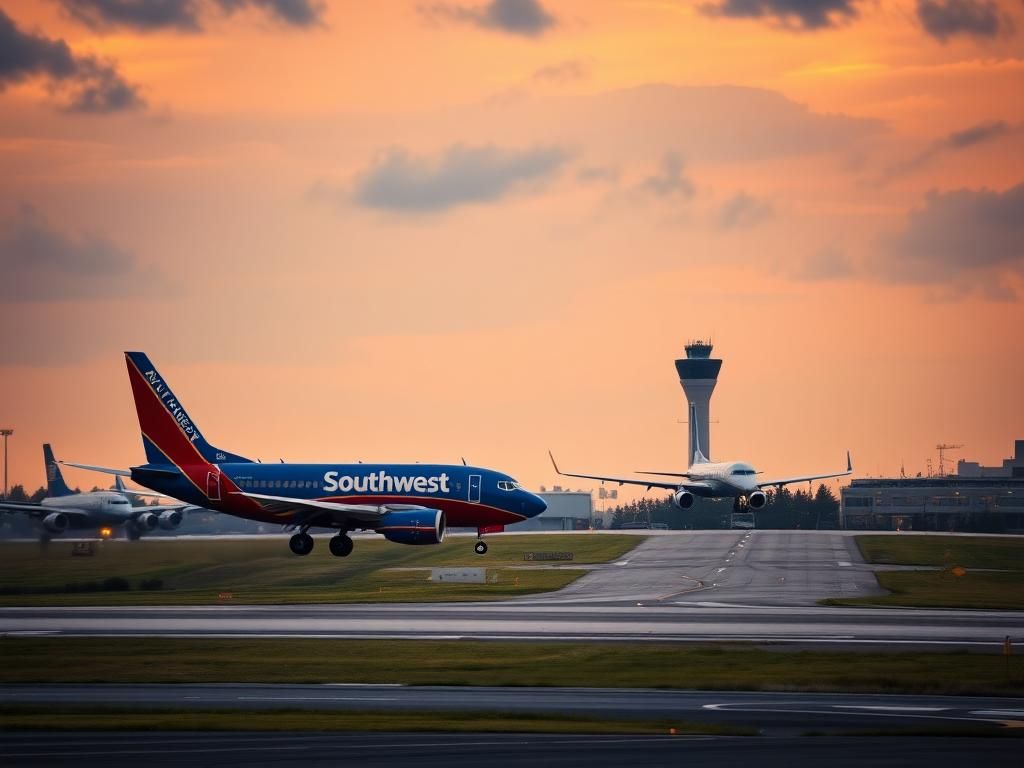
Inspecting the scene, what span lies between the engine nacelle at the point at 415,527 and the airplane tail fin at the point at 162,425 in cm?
1246

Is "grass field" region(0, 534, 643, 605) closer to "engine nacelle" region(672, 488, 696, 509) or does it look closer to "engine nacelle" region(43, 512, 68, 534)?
"engine nacelle" region(43, 512, 68, 534)

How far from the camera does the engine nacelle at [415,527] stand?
80938 mm

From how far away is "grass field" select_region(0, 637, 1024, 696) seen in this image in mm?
45750

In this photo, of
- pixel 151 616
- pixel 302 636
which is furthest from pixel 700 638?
pixel 151 616

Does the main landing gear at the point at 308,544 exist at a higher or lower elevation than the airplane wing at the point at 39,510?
lower

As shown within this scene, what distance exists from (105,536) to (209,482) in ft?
66.1

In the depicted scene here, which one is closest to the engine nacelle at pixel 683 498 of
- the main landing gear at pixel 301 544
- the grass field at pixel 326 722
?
the main landing gear at pixel 301 544

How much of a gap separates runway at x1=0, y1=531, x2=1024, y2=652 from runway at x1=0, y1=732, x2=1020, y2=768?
888 inches

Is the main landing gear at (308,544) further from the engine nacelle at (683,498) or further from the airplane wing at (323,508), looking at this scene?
the engine nacelle at (683,498)

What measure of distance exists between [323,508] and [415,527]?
19.5 ft

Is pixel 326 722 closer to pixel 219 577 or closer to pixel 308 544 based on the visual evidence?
pixel 308 544

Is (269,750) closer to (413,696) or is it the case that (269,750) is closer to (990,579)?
(413,696)

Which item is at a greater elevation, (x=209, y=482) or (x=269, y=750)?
(x=209, y=482)

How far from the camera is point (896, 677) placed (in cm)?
4647
